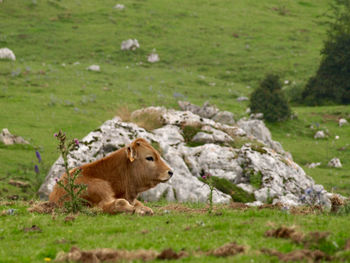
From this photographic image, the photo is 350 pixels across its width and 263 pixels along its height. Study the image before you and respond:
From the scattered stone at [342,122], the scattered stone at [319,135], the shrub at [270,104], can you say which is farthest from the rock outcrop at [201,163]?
the scattered stone at [342,122]

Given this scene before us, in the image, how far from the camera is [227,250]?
856cm

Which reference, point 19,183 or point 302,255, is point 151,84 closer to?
point 19,183

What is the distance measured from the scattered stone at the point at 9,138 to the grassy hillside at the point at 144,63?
561mm

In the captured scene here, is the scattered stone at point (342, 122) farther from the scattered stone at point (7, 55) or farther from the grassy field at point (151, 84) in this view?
the scattered stone at point (7, 55)

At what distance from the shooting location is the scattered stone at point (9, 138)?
30094 millimetres

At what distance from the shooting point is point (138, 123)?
26.0 metres

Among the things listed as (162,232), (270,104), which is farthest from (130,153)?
(270,104)

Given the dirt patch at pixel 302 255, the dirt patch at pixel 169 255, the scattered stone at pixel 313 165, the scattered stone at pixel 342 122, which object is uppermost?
the dirt patch at pixel 302 255

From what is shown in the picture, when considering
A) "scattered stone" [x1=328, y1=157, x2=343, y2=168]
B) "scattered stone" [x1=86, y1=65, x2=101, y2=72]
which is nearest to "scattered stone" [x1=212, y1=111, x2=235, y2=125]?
"scattered stone" [x1=328, y1=157, x2=343, y2=168]

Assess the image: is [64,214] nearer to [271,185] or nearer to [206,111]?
[271,185]

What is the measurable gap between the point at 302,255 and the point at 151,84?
144 feet

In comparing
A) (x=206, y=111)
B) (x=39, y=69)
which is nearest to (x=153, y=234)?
(x=206, y=111)

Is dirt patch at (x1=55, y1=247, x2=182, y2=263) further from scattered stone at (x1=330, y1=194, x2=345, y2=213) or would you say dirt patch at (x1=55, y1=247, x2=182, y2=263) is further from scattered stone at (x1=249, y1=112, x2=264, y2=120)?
scattered stone at (x1=249, y1=112, x2=264, y2=120)

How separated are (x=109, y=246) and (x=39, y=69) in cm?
4192
